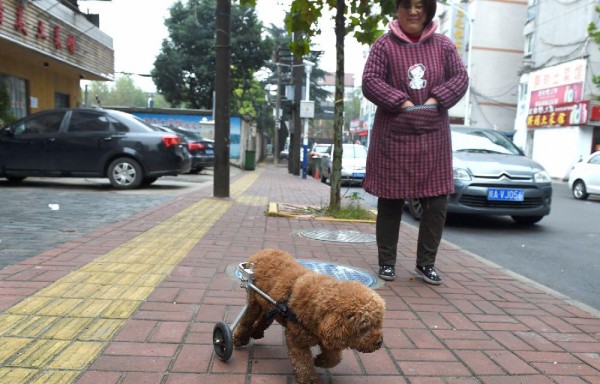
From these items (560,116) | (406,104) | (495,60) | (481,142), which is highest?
(495,60)

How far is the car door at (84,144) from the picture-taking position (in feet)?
29.5

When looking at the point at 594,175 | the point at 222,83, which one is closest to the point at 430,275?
the point at 222,83

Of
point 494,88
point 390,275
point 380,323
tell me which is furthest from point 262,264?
point 494,88

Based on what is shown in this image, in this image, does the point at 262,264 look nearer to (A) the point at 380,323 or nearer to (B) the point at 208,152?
(A) the point at 380,323

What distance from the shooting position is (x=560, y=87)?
1107 inches

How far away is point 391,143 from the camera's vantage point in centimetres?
383

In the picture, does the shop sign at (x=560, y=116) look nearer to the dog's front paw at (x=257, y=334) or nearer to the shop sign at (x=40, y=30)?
the shop sign at (x=40, y=30)

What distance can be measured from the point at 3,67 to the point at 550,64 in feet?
96.5

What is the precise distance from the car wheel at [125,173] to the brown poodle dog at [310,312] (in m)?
7.47

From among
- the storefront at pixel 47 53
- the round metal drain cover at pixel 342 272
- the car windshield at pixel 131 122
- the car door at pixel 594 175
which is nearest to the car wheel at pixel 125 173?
the car windshield at pixel 131 122

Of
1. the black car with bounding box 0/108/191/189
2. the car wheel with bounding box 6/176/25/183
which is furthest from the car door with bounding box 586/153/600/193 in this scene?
the car wheel with bounding box 6/176/25/183

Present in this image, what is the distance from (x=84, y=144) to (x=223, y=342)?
7.88 m

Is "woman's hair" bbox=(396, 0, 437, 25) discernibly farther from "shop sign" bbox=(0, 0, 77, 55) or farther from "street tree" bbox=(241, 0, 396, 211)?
"shop sign" bbox=(0, 0, 77, 55)

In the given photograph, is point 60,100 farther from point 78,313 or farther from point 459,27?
point 459,27
